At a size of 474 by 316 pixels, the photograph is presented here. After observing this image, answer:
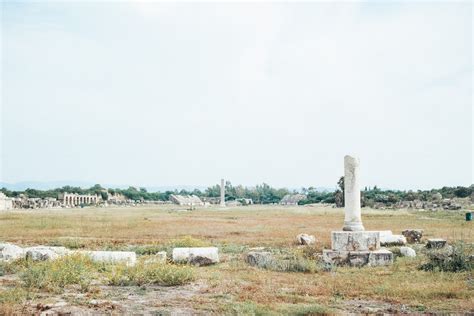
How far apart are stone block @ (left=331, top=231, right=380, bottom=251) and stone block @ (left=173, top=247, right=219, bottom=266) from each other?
12.5ft

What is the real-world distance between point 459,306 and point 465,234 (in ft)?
59.1

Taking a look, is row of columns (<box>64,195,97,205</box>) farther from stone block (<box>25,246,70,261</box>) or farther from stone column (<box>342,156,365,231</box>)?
stone column (<box>342,156,365,231</box>)

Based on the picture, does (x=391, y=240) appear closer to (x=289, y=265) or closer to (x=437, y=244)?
(x=437, y=244)

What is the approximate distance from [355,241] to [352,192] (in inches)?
68.2

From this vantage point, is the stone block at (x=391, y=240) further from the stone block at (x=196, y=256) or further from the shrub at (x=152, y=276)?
the shrub at (x=152, y=276)

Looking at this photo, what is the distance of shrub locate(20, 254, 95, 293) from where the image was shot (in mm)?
10516

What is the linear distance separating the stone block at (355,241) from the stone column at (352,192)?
66 cm

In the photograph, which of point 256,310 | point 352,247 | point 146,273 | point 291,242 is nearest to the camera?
point 256,310

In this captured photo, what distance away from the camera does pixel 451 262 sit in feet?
43.9

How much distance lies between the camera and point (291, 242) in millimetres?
21703

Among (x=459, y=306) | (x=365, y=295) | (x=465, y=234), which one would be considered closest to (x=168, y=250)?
(x=365, y=295)

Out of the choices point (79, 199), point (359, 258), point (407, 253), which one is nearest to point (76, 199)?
point (79, 199)

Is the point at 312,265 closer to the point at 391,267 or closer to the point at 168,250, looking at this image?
the point at 391,267

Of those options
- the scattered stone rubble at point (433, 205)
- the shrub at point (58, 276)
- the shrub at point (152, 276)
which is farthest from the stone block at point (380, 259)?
the scattered stone rubble at point (433, 205)
